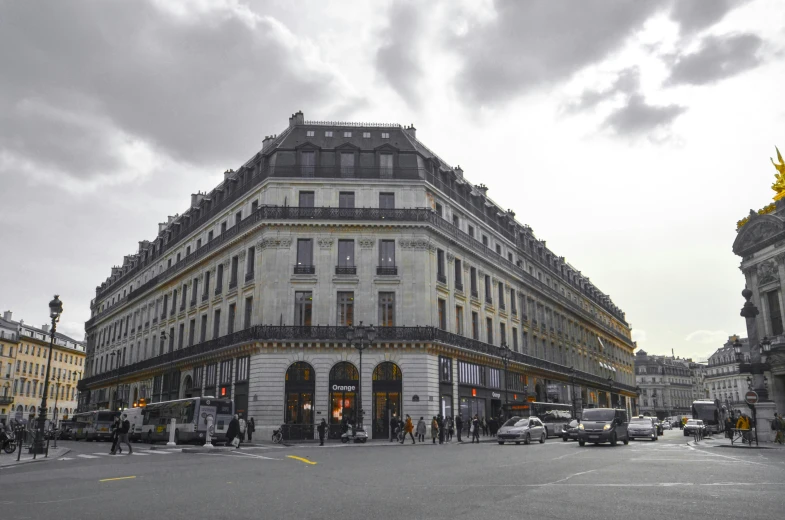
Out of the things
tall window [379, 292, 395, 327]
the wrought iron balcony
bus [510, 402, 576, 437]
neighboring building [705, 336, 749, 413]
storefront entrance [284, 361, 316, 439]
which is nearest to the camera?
storefront entrance [284, 361, 316, 439]

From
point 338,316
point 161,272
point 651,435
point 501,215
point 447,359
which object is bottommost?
point 651,435

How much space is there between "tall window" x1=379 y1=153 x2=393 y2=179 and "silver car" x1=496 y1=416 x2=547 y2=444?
759 inches

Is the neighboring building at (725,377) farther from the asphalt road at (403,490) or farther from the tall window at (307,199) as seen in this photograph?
the asphalt road at (403,490)

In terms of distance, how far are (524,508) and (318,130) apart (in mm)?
39825

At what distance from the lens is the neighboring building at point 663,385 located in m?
150

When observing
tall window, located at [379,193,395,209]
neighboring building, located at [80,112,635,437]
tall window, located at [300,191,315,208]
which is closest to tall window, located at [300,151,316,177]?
neighboring building, located at [80,112,635,437]

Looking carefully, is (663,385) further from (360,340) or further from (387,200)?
(360,340)

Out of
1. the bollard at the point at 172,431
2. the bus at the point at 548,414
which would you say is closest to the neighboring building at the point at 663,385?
the bus at the point at 548,414

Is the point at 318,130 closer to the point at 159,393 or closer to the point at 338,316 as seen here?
the point at 338,316

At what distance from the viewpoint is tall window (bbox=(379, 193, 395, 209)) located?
141 feet

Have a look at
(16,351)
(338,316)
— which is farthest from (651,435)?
(16,351)

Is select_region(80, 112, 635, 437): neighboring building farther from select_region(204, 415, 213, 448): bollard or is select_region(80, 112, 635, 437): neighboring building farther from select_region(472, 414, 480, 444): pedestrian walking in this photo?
select_region(204, 415, 213, 448): bollard

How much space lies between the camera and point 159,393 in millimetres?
55125

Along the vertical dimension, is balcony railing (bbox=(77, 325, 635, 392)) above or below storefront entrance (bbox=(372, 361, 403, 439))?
above
